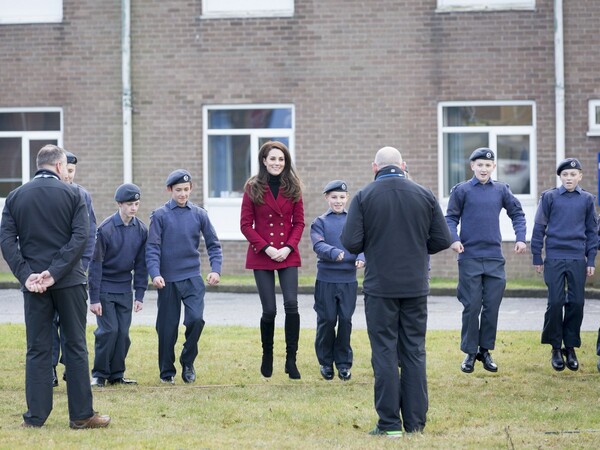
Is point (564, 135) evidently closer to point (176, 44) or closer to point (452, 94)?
point (452, 94)

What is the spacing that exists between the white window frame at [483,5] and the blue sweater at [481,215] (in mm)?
11007

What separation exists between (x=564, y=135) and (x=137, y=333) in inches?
401

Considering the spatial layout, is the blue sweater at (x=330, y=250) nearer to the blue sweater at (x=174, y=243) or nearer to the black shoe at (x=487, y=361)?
the blue sweater at (x=174, y=243)

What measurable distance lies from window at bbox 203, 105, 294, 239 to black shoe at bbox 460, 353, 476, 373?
11754 millimetres

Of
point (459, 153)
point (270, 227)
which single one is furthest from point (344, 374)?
point (459, 153)

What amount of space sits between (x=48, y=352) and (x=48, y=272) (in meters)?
0.63

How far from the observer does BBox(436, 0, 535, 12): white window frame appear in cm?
2256

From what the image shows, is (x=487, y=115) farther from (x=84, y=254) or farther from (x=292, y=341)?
(x=84, y=254)

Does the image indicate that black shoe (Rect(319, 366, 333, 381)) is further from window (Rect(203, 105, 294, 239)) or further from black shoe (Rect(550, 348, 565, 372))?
window (Rect(203, 105, 294, 239))

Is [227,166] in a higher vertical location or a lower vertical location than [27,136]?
lower

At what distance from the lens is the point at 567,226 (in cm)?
1232

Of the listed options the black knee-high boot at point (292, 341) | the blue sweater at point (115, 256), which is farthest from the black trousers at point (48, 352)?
the black knee-high boot at point (292, 341)

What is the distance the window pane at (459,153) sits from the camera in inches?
912

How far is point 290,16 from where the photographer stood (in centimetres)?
2303
